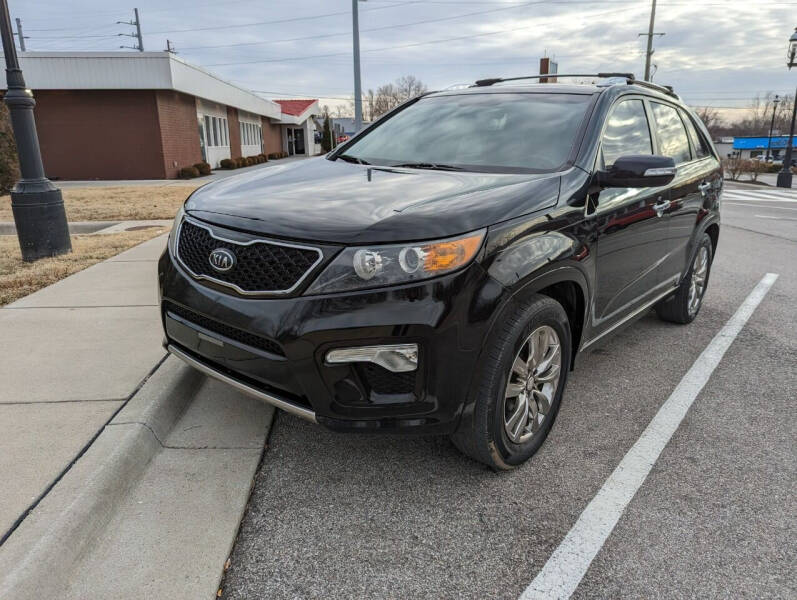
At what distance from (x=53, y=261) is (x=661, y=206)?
6.22 meters

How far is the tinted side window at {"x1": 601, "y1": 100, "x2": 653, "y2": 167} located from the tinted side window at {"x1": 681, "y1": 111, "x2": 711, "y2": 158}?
1.09 m

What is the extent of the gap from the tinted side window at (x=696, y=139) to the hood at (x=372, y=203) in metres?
2.55

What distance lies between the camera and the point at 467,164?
334cm

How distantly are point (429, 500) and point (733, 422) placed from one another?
196 cm

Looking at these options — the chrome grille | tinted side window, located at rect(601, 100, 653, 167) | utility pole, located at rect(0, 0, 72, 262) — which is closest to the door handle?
tinted side window, located at rect(601, 100, 653, 167)

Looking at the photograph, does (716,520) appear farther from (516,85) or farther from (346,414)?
(516,85)

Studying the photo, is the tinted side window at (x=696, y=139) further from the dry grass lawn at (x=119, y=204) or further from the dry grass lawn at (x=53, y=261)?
the dry grass lawn at (x=119, y=204)

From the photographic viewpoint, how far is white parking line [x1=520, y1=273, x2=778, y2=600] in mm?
2242

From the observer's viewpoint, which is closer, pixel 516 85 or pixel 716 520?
pixel 716 520

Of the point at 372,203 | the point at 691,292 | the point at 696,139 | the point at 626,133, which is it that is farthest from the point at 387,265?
the point at 696,139

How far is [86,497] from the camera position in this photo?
7.91ft

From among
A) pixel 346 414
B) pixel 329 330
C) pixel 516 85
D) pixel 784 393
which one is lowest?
pixel 784 393

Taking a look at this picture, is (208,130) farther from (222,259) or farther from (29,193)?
(222,259)

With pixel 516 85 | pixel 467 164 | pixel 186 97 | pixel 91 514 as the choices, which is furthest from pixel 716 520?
pixel 186 97
